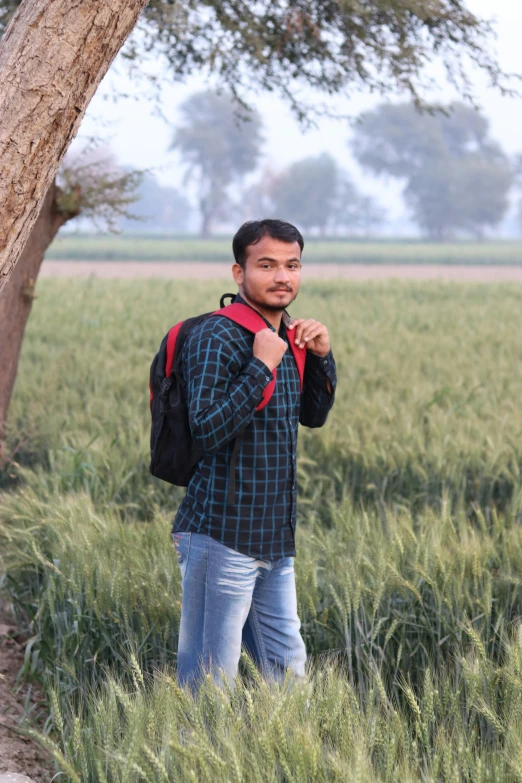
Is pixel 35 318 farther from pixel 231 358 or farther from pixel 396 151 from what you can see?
pixel 396 151

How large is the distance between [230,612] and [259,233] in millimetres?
1142

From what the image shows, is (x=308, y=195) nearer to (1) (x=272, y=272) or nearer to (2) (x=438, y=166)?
(2) (x=438, y=166)

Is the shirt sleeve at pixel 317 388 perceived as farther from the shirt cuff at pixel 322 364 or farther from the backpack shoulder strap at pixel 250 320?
the backpack shoulder strap at pixel 250 320

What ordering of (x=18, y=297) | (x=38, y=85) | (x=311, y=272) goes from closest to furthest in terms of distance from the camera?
(x=38, y=85) < (x=18, y=297) < (x=311, y=272)

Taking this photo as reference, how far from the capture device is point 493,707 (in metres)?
2.53

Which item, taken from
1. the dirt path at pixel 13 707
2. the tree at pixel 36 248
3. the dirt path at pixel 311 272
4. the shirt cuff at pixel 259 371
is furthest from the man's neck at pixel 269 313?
the dirt path at pixel 311 272

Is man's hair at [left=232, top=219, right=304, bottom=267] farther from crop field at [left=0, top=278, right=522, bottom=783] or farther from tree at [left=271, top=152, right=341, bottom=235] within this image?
tree at [left=271, top=152, right=341, bottom=235]

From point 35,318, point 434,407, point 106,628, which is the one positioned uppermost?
point 35,318

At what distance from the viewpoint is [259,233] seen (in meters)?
2.62

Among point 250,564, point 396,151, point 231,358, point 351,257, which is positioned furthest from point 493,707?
point 396,151

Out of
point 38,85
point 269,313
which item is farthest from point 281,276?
point 38,85

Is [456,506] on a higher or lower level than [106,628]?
higher

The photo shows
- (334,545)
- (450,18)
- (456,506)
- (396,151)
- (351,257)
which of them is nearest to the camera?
(334,545)

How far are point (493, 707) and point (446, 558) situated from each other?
1057 mm
